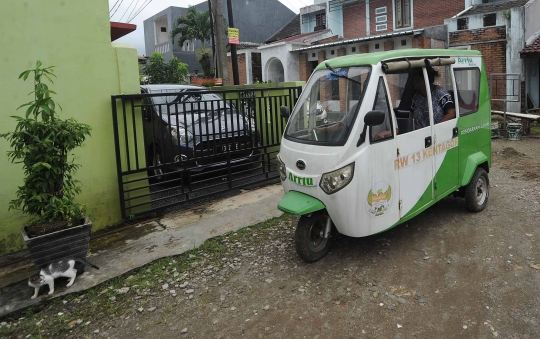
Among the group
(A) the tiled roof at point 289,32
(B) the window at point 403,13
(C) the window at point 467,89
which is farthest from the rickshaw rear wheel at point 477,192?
(A) the tiled roof at point 289,32

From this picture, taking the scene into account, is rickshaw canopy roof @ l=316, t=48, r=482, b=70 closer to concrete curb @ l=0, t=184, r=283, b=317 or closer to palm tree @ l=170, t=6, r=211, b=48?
concrete curb @ l=0, t=184, r=283, b=317

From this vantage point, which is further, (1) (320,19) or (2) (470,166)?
(1) (320,19)

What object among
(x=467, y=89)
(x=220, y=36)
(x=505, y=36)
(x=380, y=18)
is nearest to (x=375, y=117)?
(x=467, y=89)

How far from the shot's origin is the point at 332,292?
365 cm

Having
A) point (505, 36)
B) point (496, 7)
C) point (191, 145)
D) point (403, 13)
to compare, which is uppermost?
point (403, 13)

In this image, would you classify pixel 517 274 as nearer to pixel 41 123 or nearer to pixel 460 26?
pixel 41 123

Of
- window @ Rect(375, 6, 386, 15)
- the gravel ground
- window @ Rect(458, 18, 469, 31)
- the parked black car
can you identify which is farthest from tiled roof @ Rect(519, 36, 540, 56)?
the parked black car

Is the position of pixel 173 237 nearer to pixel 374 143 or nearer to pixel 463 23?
pixel 374 143

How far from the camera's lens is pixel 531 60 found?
15273mm

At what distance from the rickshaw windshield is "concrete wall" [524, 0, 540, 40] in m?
13.4

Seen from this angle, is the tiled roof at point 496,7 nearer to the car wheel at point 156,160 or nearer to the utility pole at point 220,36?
the utility pole at point 220,36

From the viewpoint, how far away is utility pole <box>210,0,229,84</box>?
1017cm

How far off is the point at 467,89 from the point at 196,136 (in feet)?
12.5

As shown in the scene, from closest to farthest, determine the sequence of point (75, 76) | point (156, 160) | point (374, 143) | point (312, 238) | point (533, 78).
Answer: point (374, 143) → point (312, 238) → point (75, 76) → point (156, 160) → point (533, 78)
